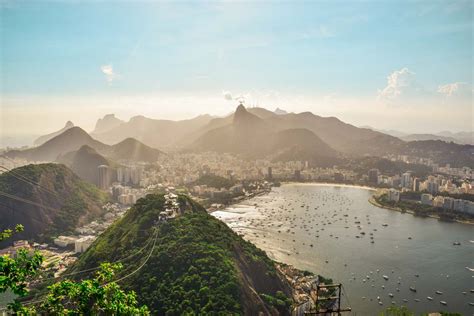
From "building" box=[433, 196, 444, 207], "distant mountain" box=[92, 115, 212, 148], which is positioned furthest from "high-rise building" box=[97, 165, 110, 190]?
"distant mountain" box=[92, 115, 212, 148]

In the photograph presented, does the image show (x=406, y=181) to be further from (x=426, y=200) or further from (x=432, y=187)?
(x=426, y=200)

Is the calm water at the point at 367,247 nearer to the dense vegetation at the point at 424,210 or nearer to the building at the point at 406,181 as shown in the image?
the dense vegetation at the point at 424,210

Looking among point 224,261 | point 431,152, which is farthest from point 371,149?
point 224,261

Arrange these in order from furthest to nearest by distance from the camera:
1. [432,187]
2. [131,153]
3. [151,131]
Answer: [151,131] < [131,153] < [432,187]

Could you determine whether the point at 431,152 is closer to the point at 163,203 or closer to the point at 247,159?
the point at 247,159

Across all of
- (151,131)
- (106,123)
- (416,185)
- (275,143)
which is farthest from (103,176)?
(106,123)

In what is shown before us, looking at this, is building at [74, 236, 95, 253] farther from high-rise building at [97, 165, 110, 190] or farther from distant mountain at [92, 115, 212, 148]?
distant mountain at [92, 115, 212, 148]
